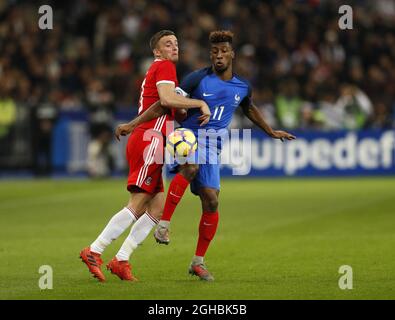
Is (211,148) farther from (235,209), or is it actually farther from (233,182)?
(233,182)

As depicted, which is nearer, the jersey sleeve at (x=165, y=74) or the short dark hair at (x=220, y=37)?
the jersey sleeve at (x=165, y=74)

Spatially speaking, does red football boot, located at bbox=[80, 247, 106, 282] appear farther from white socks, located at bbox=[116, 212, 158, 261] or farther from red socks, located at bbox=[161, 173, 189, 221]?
red socks, located at bbox=[161, 173, 189, 221]

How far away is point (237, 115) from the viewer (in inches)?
974

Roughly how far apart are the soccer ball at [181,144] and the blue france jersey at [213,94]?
0.81 ft

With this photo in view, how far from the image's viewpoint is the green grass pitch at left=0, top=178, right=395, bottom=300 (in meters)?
9.05

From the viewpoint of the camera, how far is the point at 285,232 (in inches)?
544

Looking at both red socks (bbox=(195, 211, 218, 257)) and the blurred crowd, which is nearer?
red socks (bbox=(195, 211, 218, 257))

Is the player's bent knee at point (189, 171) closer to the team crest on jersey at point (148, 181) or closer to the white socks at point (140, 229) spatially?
the team crest on jersey at point (148, 181)

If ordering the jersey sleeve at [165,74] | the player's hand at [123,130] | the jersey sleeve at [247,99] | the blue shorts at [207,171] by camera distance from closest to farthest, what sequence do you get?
the player's hand at [123,130] < the jersey sleeve at [165,74] < the blue shorts at [207,171] < the jersey sleeve at [247,99]

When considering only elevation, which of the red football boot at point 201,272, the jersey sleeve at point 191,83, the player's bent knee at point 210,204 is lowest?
the red football boot at point 201,272

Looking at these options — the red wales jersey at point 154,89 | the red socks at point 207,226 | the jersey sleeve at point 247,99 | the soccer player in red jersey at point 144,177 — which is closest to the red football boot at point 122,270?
the soccer player in red jersey at point 144,177

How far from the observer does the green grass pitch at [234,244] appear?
9.05 m

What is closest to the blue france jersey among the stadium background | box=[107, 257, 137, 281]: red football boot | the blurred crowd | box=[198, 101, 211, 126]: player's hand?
box=[198, 101, 211, 126]: player's hand

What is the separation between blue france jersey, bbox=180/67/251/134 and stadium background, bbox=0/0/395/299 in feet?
12.6
